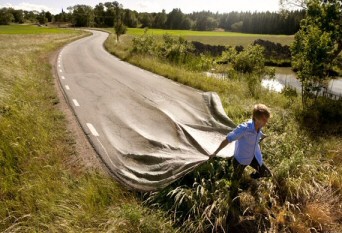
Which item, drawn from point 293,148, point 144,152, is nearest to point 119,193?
point 144,152

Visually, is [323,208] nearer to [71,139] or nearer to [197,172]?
[197,172]

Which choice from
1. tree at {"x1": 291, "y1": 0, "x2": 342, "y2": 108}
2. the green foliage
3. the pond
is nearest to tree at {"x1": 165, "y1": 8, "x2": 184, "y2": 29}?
the pond

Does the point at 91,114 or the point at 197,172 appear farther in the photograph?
the point at 91,114

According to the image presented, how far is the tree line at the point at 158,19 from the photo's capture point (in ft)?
363

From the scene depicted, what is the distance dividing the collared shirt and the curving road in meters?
0.49

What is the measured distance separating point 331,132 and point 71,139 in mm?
6984

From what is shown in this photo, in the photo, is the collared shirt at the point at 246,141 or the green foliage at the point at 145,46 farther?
the green foliage at the point at 145,46

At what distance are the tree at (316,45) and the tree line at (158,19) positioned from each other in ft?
324

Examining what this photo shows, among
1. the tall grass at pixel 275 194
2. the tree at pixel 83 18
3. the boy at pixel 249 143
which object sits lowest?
the tall grass at pixel 275 194

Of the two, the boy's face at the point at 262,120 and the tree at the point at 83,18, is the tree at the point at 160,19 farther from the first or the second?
the boy's face at the point at 262,120

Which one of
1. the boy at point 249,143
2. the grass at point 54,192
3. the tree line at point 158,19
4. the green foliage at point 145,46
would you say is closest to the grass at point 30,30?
the tree line at point 158,19

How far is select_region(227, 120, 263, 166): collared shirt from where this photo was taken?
15.0ft

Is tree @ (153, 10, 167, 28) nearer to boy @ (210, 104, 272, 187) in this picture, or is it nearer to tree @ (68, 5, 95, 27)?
tree @ (68, 5, 95, 27)

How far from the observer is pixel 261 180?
5023 millimetres
